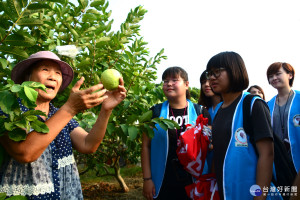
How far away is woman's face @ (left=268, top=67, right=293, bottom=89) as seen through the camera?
2.85m

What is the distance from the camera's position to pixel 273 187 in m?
1.43

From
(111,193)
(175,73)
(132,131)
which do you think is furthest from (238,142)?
(111,193)

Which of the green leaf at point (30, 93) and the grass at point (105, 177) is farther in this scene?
the grass at point (105, 177)

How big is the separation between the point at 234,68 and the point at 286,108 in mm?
1477

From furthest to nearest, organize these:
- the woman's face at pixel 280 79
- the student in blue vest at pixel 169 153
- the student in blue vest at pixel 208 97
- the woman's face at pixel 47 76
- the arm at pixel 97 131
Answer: the woman's face at pixel 280 79, the student in blue vest at pixel 208 97, the student in blue vest at pixel 169 153, the arm at pixel 97 131, the woman's face at pixel 47 76

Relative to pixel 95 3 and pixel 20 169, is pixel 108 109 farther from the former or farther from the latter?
pixel 95 3

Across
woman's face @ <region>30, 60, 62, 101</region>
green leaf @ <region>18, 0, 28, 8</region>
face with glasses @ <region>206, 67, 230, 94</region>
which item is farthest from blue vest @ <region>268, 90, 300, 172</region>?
green leaf @ <region>18, 0, 28, 8</region>

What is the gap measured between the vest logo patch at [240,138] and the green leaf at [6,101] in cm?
124

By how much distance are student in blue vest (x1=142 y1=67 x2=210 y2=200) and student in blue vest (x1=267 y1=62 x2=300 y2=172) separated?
1052mm

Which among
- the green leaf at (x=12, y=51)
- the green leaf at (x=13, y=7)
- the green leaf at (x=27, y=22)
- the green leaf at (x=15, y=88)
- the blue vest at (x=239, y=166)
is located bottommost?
the blue vest at (x=239, y=166)

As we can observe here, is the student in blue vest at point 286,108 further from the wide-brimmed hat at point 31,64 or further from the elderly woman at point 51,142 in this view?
the wide-brimmed hat at point 31,64

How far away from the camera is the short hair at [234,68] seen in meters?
1.64

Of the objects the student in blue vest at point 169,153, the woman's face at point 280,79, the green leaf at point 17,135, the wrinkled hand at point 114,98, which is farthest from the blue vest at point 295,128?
the green leaf at point 17,135

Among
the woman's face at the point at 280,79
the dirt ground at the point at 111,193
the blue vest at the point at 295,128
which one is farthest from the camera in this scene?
the dirt ground at the point at 111,193
